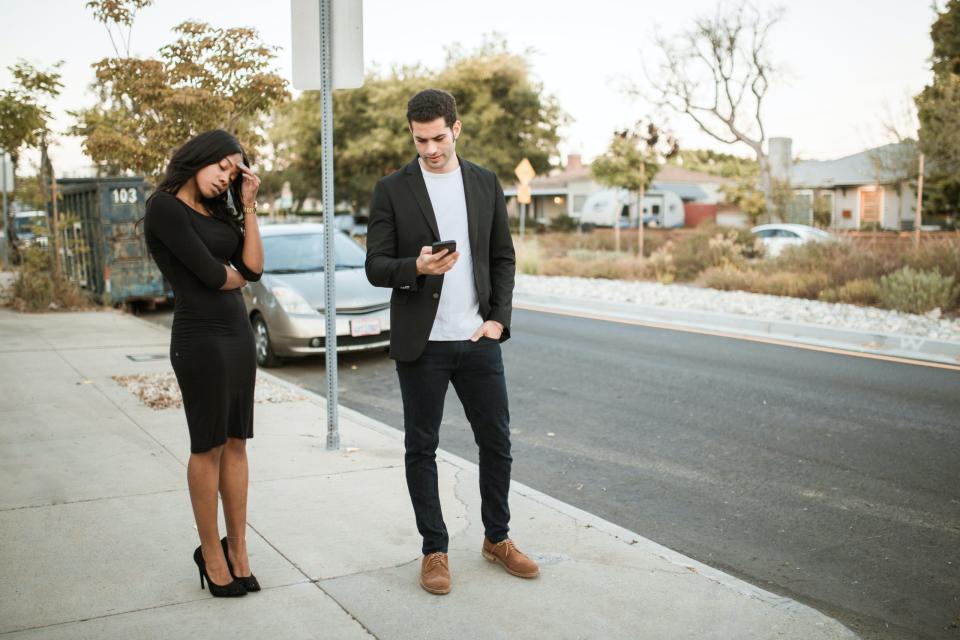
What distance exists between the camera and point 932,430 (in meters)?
7.04

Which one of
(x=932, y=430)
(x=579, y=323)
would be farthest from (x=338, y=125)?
(x=932, y=430)

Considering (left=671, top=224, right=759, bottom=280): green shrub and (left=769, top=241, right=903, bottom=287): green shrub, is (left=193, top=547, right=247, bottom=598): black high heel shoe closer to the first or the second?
(left=769, top=241, right=903, bottom=287): green shrub

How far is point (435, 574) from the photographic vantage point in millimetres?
3818

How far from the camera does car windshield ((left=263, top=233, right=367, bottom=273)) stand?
1095cm

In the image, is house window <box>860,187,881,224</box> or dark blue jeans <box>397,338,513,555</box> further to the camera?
house window <box>860,187,881,224</box>

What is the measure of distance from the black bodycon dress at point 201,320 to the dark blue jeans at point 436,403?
0.71 m

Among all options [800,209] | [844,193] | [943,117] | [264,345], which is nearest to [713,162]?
[844,193]

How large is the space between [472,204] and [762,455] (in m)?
3.52

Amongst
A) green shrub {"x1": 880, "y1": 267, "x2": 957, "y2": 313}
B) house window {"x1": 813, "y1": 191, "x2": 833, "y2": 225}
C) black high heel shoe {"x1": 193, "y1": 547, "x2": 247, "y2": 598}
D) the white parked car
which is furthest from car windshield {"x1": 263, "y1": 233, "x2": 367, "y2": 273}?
house window {"x1": 813, "y1": 191, "x2": 833, "y2": 225}

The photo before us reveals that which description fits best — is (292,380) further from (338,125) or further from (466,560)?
(338,125)

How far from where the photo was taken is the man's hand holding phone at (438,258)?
3.54 metres

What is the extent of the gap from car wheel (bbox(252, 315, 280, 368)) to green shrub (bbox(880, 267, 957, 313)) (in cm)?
906

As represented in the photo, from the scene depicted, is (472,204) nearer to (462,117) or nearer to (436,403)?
(436,403)

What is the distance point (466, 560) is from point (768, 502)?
214 centimetres
